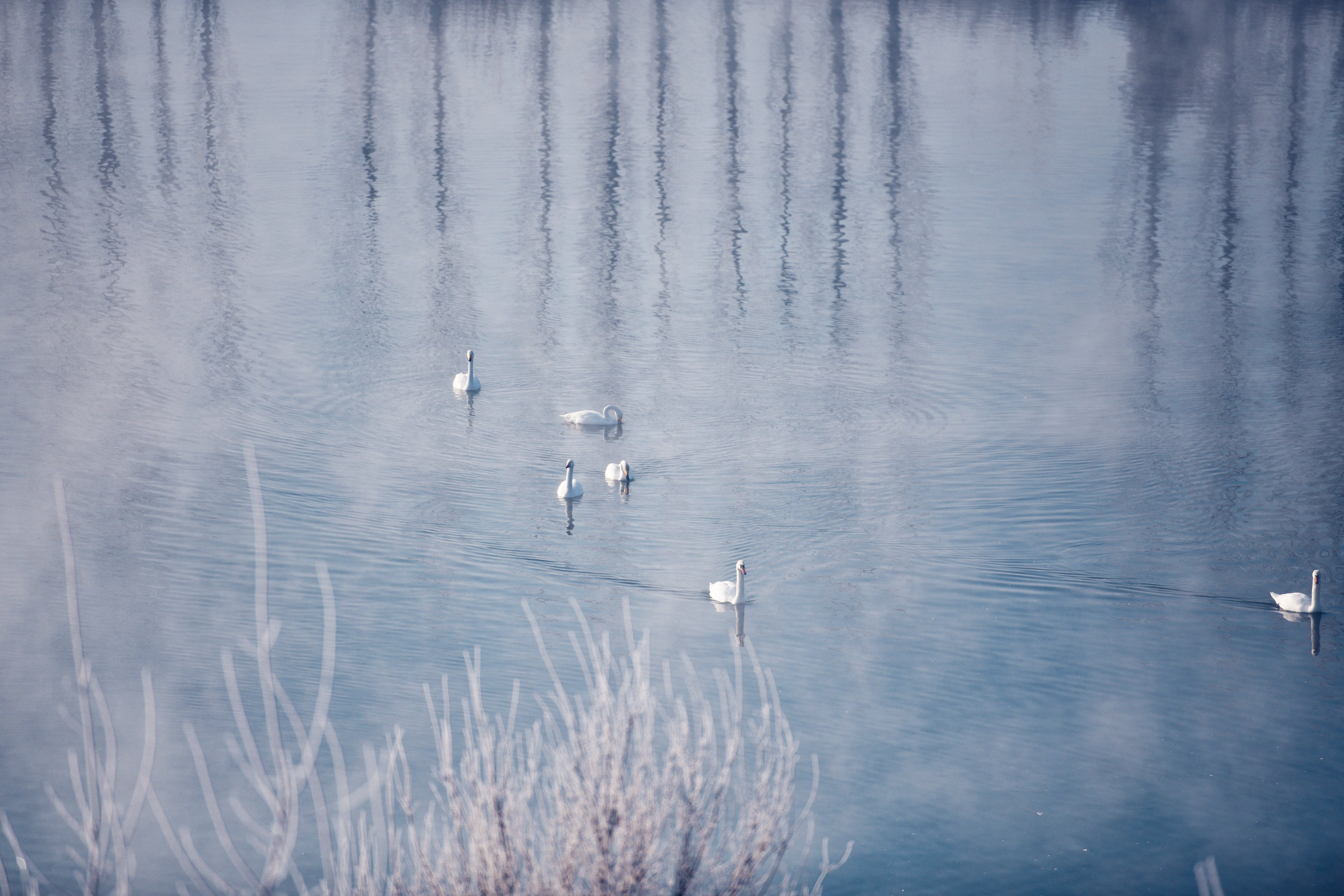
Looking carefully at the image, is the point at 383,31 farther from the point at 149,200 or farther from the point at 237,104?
the point at 149,200

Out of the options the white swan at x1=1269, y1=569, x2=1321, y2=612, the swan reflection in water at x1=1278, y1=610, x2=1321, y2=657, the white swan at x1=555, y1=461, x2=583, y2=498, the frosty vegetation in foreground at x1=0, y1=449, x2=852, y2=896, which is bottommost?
the swan reflection in water at x1=1278, y1=610, x2=1321, y2=657

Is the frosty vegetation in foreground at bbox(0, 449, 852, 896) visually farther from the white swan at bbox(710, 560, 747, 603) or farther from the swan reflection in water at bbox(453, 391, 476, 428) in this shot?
the swan reflection in water at bbox(453, 391, 476, 428)

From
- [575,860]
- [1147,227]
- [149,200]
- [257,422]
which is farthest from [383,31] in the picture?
[575,860]

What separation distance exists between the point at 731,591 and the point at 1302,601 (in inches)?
181

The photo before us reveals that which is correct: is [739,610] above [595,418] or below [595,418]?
below

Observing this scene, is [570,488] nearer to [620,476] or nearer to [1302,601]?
[620,476]

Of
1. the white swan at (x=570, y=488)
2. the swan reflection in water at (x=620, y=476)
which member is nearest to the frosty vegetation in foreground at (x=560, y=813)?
the white swan at (x=570, y=488)

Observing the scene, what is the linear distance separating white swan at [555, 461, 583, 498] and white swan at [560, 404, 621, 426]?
1.94 metres

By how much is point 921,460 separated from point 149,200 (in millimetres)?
16880

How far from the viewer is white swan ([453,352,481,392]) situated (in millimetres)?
17172

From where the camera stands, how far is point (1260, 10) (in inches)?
1839

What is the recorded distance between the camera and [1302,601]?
37.9 feet

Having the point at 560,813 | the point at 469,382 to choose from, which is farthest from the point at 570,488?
the point at 560,813

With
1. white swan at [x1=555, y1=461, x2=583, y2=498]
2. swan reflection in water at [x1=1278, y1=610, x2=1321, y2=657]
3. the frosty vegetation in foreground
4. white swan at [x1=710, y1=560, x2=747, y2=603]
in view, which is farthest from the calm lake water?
the frosty vegetation in foreground
